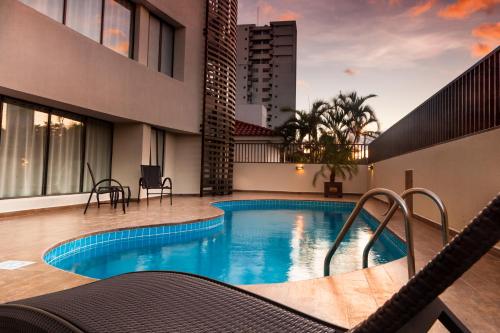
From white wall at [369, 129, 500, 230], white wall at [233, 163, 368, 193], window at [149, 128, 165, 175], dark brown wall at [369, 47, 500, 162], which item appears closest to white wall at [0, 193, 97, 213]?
window at [149, 128, 165, 175]

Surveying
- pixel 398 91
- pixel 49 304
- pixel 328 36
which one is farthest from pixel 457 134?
pixel 328 36

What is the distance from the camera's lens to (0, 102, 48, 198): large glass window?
592 centimetres

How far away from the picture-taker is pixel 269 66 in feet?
177

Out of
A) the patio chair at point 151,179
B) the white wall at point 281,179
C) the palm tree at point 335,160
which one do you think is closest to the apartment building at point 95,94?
the patio chair at point 151,179

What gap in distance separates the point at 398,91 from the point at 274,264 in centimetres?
1571

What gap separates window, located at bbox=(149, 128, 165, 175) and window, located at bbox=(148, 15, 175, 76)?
6.37ft

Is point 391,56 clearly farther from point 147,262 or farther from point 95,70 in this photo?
point 147,262

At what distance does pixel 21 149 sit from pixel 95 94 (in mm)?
1810

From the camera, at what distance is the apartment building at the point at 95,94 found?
5766 mm

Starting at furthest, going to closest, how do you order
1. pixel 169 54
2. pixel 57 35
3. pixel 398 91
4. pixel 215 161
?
pixel 398 91 → pixel 215 161 → pixel 169 54 → pixel 57 35

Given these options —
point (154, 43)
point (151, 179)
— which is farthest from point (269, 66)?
point (151, 179)

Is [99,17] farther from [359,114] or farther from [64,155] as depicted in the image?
[359,114]

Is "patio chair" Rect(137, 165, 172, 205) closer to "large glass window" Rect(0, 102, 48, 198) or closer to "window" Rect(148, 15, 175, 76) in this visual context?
"large glass window" Rect(0, 102, 48, 198)

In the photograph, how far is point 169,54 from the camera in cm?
1028
